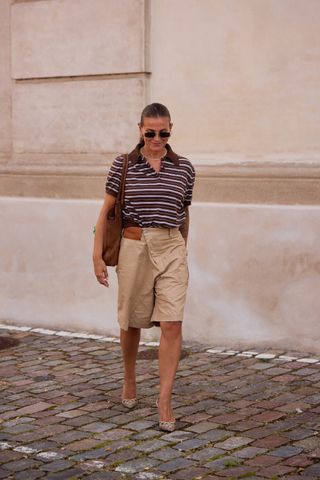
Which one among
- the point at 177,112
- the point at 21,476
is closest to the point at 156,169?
the point at 21,476

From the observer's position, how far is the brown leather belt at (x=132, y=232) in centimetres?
612

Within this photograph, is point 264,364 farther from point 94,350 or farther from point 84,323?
point 84,323

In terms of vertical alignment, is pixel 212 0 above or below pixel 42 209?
above

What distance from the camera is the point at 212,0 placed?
27.1 feet

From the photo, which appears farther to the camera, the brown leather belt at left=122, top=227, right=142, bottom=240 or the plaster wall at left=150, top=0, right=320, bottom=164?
the plaster wall at left=150, top=0, right=320, bottom=164

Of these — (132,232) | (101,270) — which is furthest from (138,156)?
(101,270)

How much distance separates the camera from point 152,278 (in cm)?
615

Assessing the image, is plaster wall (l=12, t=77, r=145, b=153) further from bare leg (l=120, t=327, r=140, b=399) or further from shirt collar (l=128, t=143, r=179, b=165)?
bare leg (l=120, t=327, r=140, b=399)

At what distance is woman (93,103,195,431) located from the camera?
237 inches

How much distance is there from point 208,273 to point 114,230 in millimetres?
2286

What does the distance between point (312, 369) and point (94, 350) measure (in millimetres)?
1817

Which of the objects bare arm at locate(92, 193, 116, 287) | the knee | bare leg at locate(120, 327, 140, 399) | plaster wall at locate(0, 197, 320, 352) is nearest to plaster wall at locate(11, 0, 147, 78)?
plaster wall at locate(0, 197, 320, 352)

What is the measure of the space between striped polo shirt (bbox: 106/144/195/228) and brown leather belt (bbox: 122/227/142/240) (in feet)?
0.11

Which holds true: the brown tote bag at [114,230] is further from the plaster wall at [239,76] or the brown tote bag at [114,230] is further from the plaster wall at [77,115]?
the plaster wall at [77,115]
